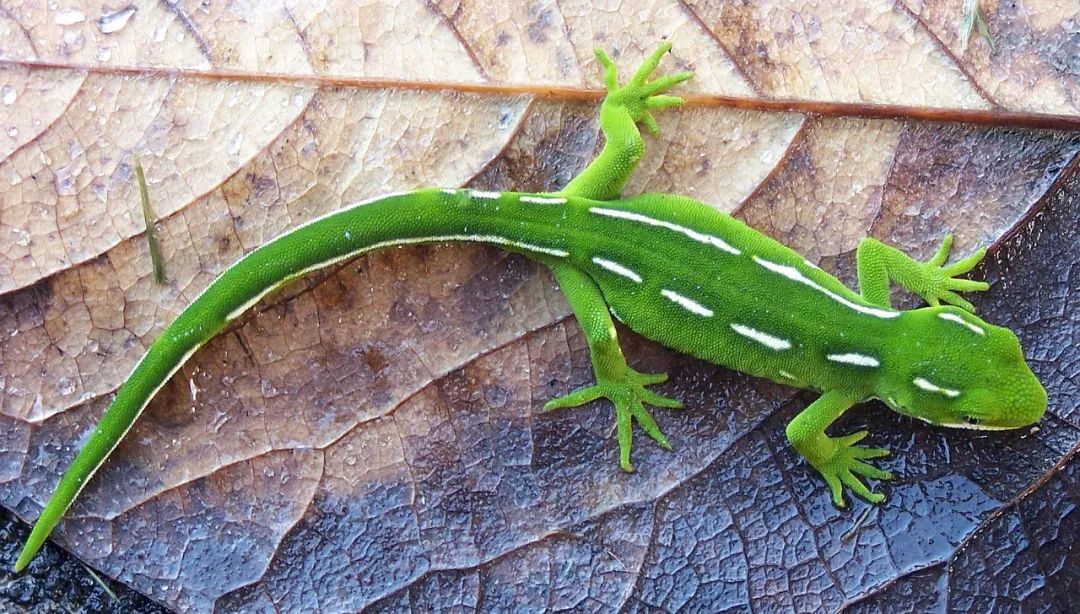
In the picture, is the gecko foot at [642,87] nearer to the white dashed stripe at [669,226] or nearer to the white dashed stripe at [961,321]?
the white dashed stripe at [669,226]

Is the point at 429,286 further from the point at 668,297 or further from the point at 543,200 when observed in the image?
the point at 668,297

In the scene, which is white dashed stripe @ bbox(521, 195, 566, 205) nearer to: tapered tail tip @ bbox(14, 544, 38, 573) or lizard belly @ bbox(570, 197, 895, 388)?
lizard belly @ bbox(570, 197, 895, 388)

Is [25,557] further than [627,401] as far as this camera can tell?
No

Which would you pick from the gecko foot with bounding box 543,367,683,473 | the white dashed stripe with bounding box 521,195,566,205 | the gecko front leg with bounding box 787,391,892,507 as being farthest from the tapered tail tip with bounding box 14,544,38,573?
the gecko front leg with bounding box 787,391,892,507

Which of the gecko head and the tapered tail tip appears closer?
the gecko head

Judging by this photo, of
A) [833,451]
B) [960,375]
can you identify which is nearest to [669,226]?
[833,451]

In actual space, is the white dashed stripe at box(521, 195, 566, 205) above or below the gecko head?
above

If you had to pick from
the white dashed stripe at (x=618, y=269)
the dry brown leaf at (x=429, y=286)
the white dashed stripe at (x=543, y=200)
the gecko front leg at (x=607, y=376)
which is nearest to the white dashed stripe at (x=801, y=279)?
the dry brown leaf at (x=429, y=286)
